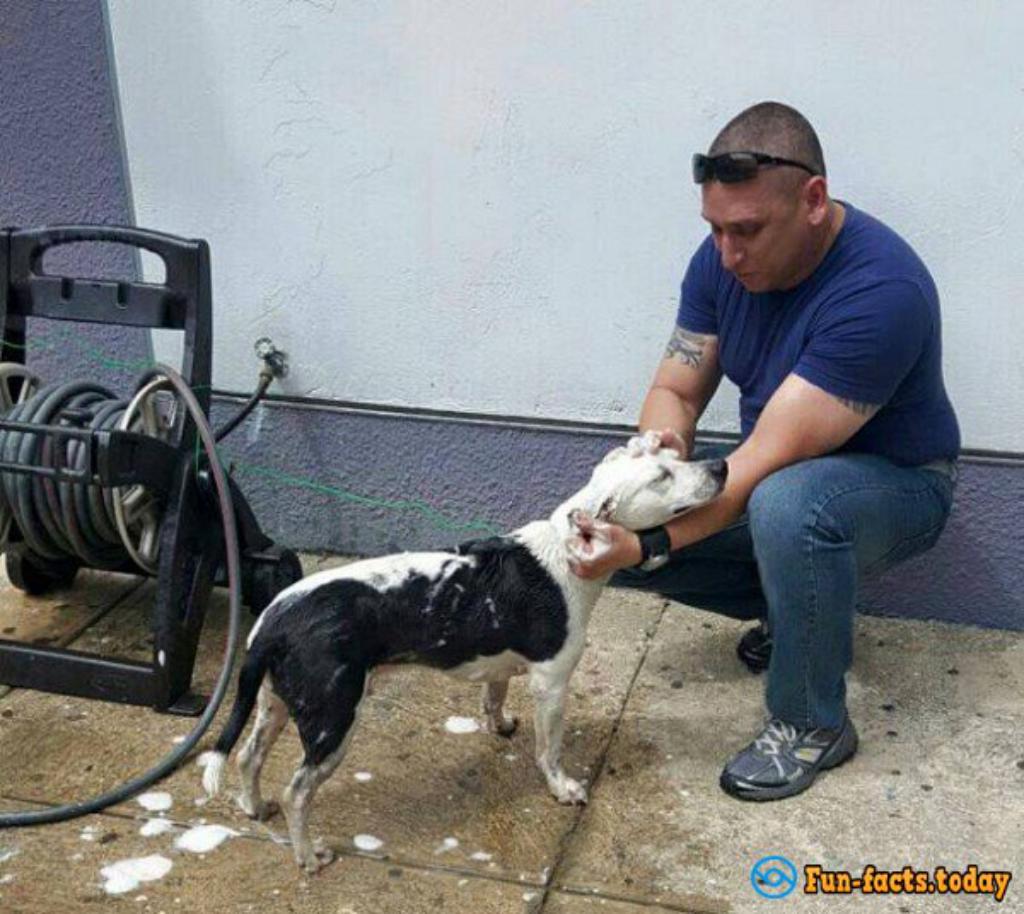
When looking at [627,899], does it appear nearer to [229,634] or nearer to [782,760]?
[782,760]

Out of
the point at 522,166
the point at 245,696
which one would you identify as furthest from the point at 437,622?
the point at 522,166

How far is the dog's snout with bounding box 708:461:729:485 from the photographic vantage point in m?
3.09

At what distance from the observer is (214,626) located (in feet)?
13.8

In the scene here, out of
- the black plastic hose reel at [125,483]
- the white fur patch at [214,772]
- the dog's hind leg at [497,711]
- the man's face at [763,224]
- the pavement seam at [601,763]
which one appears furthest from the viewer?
the black plastic hose reel at [125,483]

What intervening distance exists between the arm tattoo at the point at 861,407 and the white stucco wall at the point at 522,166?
851 millimetres

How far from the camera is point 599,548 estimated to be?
9.88 ft

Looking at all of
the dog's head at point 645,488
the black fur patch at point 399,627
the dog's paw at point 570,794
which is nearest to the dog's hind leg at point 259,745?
the black fur patch at point 399,627

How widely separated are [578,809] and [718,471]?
2.99ft

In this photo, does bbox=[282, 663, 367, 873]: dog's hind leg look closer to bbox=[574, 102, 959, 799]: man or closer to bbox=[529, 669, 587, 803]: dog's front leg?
bbox=[529, 669, 587, 803]: dog's front leg

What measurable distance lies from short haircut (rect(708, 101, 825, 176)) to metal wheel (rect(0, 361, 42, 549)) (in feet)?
7.10

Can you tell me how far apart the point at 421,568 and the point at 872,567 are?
1221 mm

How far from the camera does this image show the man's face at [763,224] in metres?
3.12

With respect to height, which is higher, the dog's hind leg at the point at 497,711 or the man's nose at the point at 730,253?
the man's nose at the point at 730,253

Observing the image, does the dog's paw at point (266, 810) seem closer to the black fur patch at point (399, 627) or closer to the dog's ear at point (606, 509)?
the black fur patch at point (399, 627)
